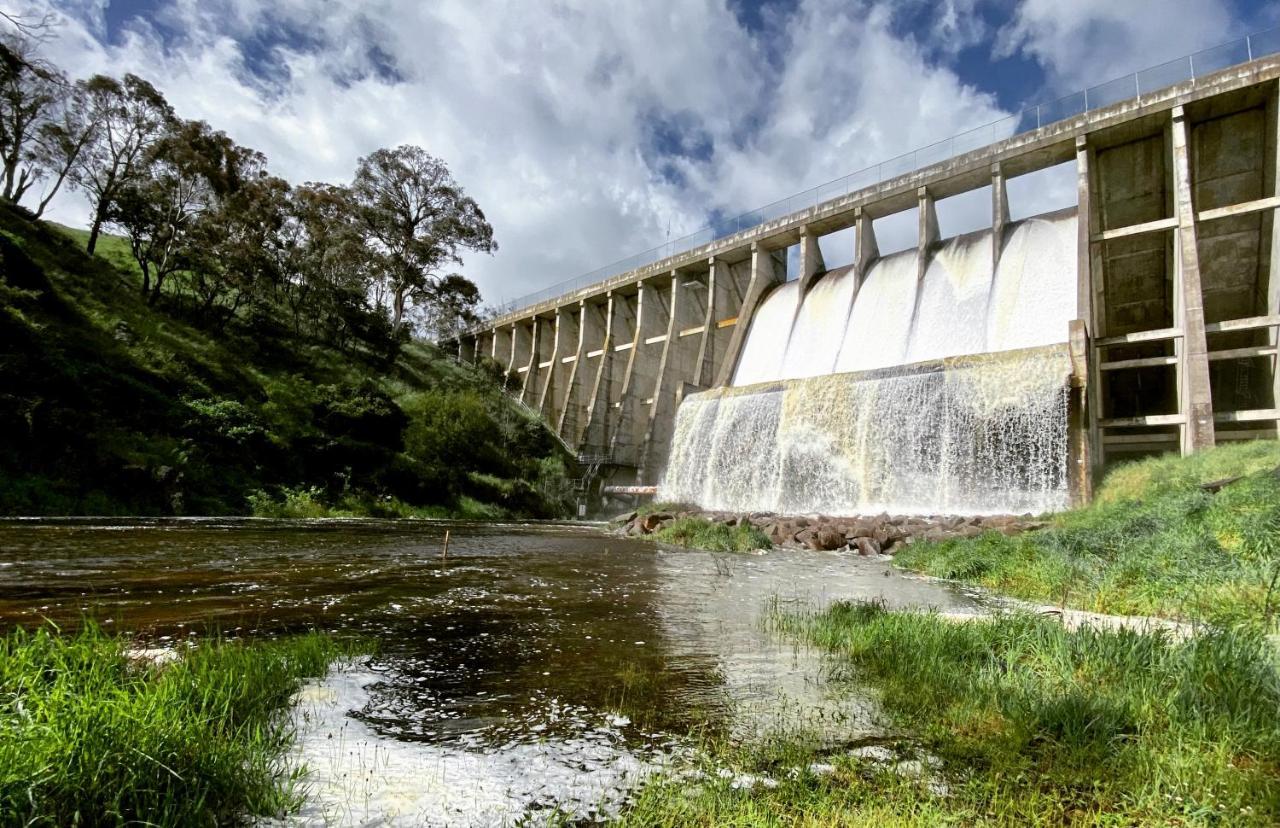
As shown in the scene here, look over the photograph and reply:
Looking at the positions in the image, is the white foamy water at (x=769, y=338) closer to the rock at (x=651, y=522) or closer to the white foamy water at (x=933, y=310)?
the white foamy water at (x=933, y=310)

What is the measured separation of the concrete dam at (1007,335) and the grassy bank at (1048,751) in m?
14.2

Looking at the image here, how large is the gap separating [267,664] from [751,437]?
65.0ft

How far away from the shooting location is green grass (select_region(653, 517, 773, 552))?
1420 centimetres

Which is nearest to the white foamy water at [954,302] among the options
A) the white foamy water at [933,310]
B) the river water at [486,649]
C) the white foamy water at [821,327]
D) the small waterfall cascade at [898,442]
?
the white foamy water at [933,310]

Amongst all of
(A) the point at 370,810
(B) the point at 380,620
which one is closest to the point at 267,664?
(A) the point at 370,810

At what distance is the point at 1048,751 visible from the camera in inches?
108

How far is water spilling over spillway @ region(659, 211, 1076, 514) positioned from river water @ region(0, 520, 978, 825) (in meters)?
8.40

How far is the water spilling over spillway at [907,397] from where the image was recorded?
1648 centimetres

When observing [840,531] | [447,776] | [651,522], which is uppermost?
[840,531]

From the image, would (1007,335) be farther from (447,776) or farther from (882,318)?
(447,776)

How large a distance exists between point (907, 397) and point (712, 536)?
8.06 metres

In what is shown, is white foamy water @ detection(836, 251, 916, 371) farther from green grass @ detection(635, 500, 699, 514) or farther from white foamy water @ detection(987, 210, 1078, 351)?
green grass @ detection(635, 500, 699, 514)

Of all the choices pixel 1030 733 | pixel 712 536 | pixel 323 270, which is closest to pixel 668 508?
pixel 712 536

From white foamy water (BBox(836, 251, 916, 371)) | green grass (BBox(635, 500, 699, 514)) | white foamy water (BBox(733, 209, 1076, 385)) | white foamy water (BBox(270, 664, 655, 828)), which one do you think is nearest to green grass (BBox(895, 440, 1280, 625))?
white foamy water (BBox(270, 664, 655, 828))
